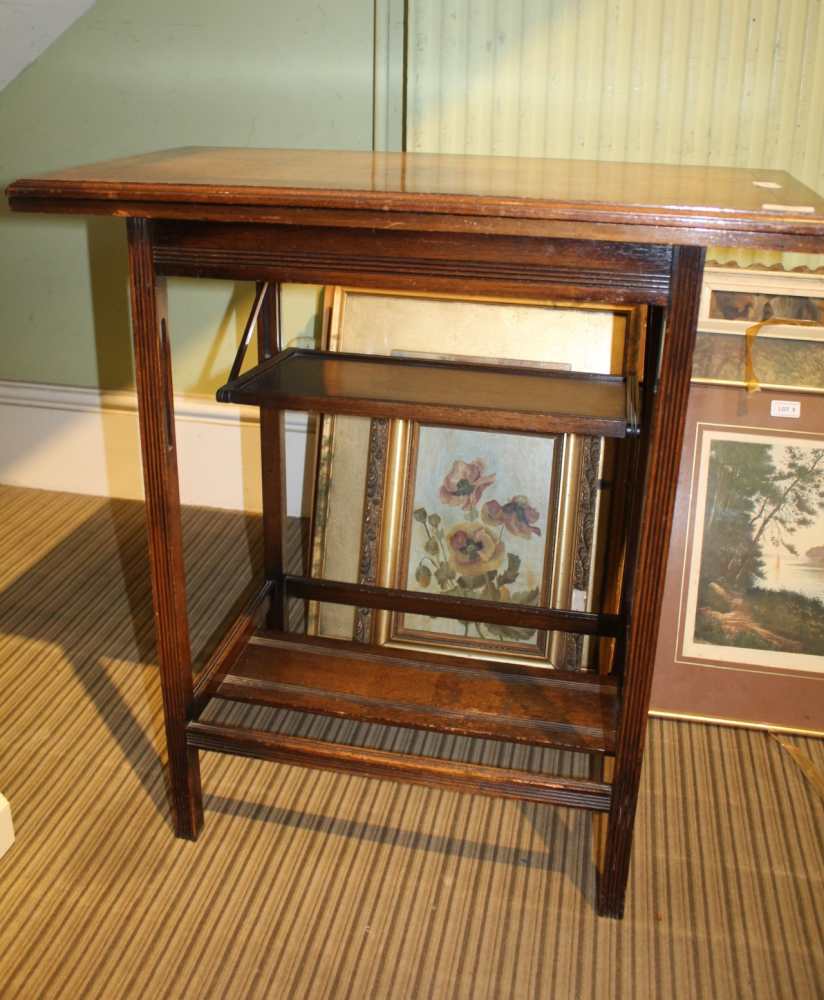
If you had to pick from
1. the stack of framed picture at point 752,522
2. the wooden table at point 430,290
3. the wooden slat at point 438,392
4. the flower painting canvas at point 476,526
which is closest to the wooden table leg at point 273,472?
the wooden table at point 430,290

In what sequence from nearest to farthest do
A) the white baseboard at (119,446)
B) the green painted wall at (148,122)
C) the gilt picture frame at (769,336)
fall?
1. the gilt picture frame at (769,336)
2. the green painted wall at (148,122)
3. the white baseboard at (119,446)

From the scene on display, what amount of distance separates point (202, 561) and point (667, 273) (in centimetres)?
164

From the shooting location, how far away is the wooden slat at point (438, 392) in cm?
142

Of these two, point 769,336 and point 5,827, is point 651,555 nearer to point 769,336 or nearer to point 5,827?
point 769,336

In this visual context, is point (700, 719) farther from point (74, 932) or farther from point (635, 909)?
point (74, 932)

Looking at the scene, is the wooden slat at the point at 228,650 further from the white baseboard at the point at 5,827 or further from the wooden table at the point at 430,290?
the white baseboard at the point at 5,827

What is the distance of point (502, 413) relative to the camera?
142cm

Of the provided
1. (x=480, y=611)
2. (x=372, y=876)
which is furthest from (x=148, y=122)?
(x=372, y=876)

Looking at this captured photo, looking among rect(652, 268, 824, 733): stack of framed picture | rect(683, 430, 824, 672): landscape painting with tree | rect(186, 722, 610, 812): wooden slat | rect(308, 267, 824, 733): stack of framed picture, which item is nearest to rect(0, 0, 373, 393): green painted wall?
rect(308, 267, 824, 733): stack of framed picture

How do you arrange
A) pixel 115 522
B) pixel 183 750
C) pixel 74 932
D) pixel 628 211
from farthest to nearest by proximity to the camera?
pixel 115 522 < pixel 183 750 < pixel 74 932 < pixel 628 211

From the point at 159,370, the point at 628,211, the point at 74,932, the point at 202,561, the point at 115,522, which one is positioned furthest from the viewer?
the point at 115,522

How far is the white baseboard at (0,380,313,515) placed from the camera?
Result: 9.00ft

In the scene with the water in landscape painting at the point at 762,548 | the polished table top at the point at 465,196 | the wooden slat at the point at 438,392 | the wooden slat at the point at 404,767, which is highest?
the polished table top at the point at 465,196

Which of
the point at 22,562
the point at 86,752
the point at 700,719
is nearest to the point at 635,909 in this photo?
the point at 700,719
